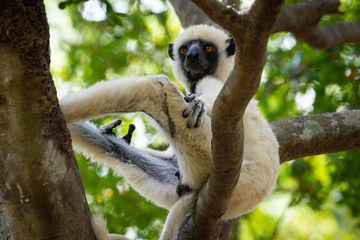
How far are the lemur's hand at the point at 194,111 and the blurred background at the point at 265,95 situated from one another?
2.91 meters

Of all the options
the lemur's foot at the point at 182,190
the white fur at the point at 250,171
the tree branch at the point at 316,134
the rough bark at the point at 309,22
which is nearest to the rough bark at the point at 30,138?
the white fur at the point at 250,171

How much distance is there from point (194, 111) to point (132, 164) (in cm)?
134

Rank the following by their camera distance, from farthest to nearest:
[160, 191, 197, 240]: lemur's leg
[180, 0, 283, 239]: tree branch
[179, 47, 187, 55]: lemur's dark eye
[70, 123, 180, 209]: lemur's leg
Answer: [179, 47, 187, 55]: lemur's dark eye → [70, 123, 180, 209]: lemur's leg → [160, 191, 197, 240]: lemur's leg → [180, 0, 283, 239]: tree branch

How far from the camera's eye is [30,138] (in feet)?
9.30

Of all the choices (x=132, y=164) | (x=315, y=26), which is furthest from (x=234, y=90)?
(x=315, y=26)

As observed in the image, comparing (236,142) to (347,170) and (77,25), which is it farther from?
(77,25)

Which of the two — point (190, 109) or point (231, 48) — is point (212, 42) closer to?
point (231, 48)

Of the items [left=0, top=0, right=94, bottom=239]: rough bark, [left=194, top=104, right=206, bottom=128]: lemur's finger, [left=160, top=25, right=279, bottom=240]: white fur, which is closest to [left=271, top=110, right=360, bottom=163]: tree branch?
[left=160, top=25, right=279, bottom=240]: white fur

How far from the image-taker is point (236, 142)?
111 inches

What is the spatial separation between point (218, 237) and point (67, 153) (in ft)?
7.11

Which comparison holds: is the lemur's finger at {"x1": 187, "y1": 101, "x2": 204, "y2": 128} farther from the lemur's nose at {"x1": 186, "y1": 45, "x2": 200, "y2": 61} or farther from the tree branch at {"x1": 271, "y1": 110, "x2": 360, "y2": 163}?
the tree branch at {"x1": 271, "y1": 110, "x2": 360, "y2": 163}

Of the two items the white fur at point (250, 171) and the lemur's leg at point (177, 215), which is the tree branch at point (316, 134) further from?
the lemur's leg at point (177, 215)

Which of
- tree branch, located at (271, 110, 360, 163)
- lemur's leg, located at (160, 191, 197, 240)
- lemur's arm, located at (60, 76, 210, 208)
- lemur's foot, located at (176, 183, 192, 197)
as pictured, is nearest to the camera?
lemur's arm, located at (60, 76, 210, 208)

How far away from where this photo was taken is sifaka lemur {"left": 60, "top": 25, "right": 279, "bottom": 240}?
3529 millimetres
